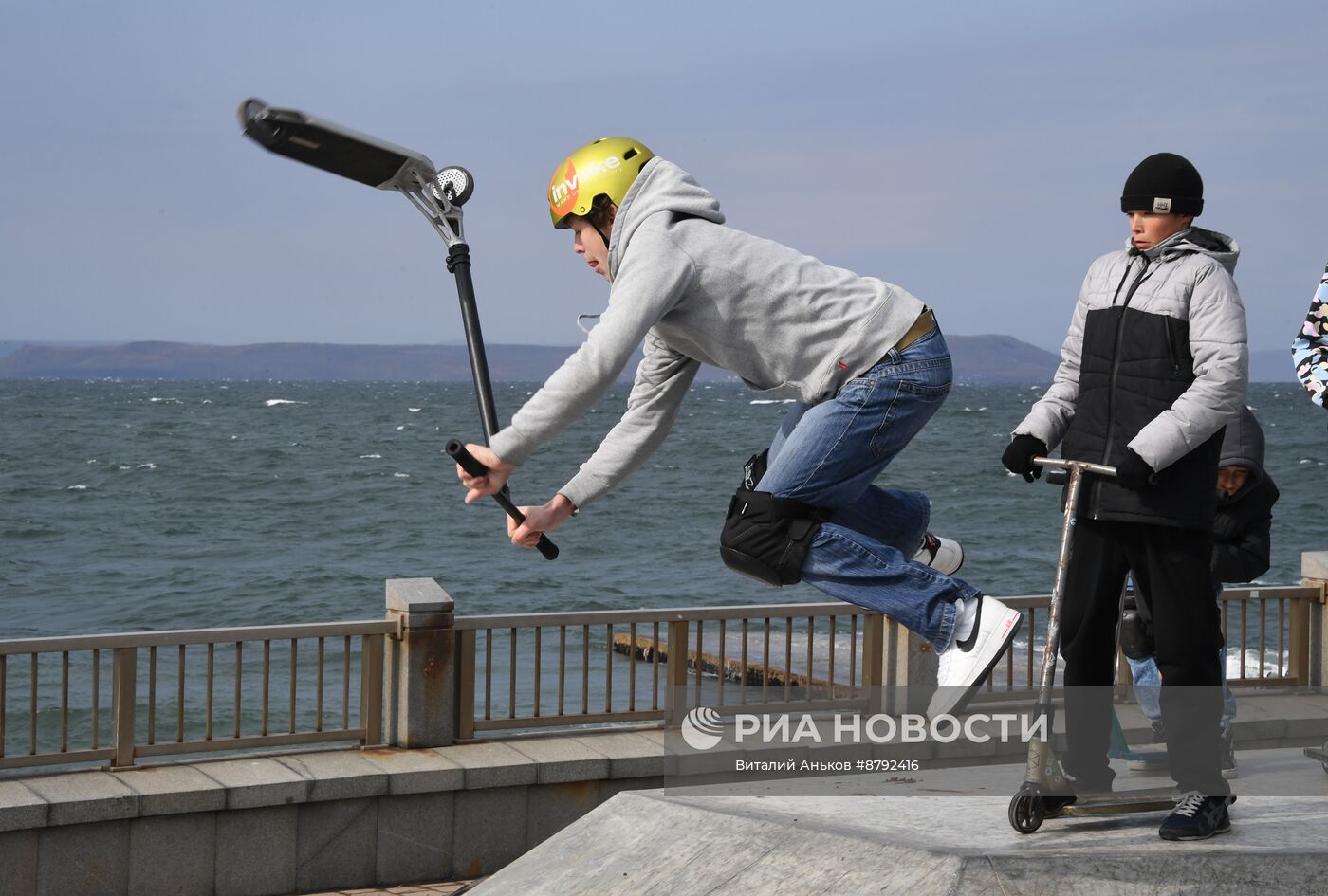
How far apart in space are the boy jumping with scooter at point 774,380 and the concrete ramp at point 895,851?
20.3 inches

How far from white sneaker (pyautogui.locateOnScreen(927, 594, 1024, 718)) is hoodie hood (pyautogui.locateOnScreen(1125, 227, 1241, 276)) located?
130cm

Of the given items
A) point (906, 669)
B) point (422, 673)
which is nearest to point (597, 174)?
point (422, 673)

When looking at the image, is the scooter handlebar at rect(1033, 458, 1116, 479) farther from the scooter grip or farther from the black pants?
the scooter grip

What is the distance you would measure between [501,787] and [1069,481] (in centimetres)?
473

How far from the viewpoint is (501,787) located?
29.4ft

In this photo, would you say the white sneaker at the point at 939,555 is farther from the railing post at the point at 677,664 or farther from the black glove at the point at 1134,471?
the railing post at the point at 677,664

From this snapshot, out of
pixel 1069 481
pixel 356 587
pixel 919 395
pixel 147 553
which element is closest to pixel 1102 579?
pixel 1069 481

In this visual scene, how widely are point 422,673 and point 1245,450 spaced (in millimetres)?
4658

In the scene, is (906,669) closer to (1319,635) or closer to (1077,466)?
(1319,635)

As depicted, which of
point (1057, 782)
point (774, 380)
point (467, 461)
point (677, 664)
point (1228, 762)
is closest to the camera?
point (467, 461)

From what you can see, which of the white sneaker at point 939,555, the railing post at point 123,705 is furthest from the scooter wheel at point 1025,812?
the railing post at point 123,705

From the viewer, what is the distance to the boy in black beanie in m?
4.92

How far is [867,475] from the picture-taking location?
4.71 meters

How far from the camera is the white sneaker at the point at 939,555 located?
5.16m
